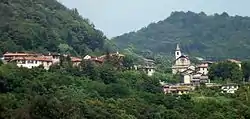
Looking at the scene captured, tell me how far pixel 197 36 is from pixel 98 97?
7511cm

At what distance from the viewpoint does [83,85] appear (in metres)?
30.0

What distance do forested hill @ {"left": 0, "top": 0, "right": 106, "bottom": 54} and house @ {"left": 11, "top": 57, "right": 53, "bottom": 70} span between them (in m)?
3.11

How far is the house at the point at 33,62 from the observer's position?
111 feet

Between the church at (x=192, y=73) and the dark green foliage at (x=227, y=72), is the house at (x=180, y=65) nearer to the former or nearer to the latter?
the church at (x=192, y=73)

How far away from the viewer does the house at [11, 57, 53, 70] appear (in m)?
33.8

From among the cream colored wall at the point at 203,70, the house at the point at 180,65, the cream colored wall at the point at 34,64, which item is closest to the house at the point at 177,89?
the cream colored wall at the point at 203,70

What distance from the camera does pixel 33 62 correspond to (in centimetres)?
3438

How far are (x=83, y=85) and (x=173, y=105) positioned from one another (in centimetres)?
459

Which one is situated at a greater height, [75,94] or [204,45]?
[204,45]

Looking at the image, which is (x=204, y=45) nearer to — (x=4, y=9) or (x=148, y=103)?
(x=4, y=9)

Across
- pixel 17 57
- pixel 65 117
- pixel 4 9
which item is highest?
pixel 4 9

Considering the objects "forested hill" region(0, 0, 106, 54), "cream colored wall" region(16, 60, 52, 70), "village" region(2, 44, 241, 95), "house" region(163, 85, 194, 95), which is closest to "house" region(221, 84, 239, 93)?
"village" region(2, 44, 241, 95)

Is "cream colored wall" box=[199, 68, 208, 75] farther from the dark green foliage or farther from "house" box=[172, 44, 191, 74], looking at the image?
the dark green foliage

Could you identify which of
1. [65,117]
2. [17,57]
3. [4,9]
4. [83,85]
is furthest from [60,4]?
[65,117]
